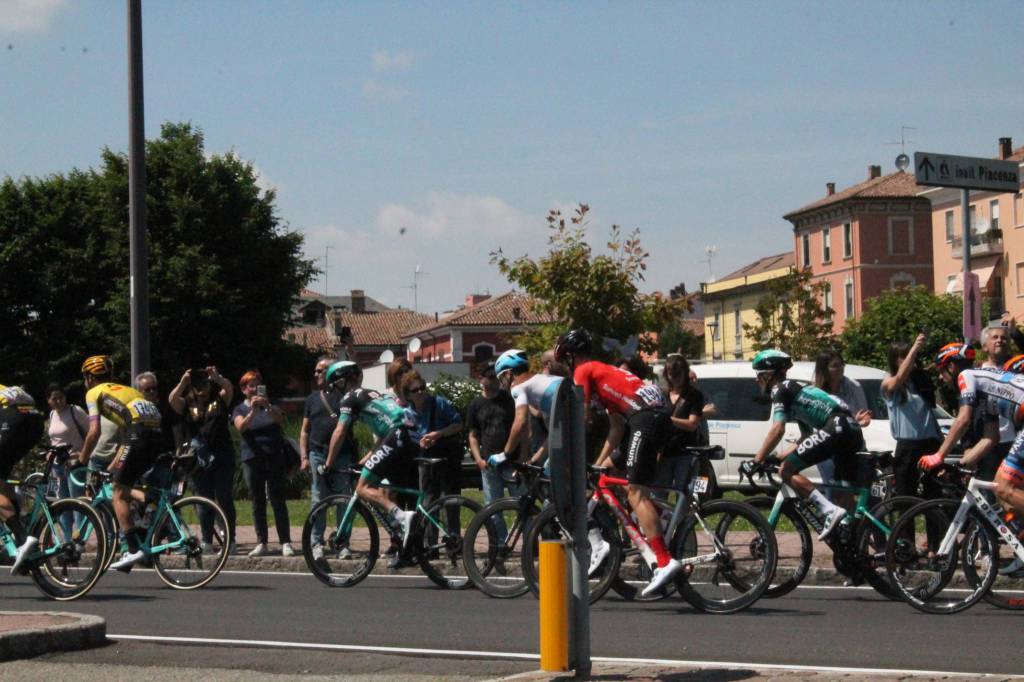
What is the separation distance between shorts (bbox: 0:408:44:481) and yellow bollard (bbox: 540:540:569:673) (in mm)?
5912

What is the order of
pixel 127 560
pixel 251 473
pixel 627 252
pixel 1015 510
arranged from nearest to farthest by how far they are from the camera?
pixel 1015 510
pixel 127 560
pixel 251 473
pixel 627 252

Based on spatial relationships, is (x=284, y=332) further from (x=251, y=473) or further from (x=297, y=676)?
(x=297, y=676)

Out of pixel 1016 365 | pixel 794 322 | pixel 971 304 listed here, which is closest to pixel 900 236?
pixel 794 322

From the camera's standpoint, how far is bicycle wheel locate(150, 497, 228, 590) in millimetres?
12156

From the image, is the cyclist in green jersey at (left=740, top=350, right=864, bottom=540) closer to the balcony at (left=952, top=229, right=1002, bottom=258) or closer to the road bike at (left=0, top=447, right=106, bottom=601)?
the road bike at (left=0, top=447, right=106, bottom=601)

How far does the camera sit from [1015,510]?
9594 millimetres

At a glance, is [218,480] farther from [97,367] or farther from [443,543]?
[443,543]

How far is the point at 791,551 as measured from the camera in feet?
35.0

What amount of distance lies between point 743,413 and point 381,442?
34.3 feet

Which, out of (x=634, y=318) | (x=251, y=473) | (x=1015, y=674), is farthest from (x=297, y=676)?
(x=634, y=318)

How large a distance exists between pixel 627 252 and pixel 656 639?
24.1 metres

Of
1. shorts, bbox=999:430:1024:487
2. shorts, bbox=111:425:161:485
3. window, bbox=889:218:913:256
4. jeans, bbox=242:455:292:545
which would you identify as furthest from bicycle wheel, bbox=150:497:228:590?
window, bbox=889:218:913:256

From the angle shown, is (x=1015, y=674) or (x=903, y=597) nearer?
(x=1015, y=674)

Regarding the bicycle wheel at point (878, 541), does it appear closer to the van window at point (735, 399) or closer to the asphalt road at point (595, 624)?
the asphalt road at point (595, 624)
